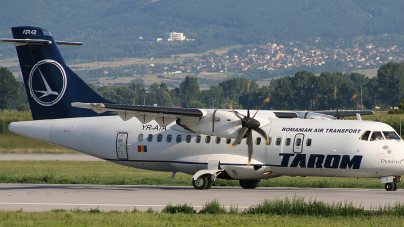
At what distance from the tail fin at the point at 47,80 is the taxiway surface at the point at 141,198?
14.1 ft

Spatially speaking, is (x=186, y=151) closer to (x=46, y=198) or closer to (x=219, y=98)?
(x=46, y=198)

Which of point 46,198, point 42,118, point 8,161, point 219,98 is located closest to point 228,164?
point 46,198

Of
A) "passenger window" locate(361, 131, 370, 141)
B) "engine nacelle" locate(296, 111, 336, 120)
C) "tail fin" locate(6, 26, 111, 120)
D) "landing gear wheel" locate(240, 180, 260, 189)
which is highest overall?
"tail fin" locate(6, 26, 111, 120)

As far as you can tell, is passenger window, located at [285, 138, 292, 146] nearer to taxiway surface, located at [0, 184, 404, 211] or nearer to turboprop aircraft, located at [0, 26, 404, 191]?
turboprop aircraft, located at [0, 26, 404, 191]

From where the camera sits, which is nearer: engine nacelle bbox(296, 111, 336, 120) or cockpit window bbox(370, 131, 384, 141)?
cockpit window bbox(370, 131, 384, 141)

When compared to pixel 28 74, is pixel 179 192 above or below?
below

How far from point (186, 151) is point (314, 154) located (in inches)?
235

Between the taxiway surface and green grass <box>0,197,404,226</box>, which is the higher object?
green grass <box>0,197,404,226</box>

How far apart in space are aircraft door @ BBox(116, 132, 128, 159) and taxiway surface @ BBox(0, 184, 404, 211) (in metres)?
2.23

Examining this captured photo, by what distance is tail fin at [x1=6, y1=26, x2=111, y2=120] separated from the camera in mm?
25359

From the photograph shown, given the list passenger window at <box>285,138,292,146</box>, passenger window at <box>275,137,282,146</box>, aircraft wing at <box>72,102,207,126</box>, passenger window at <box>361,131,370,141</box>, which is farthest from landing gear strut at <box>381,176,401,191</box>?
aircraft wing at <box>72,102,207,126</box>

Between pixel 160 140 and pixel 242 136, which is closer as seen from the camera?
pixel 242 136

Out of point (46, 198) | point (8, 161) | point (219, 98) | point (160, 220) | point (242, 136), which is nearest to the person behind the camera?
point (160, 220)

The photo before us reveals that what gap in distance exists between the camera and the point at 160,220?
14383mm
